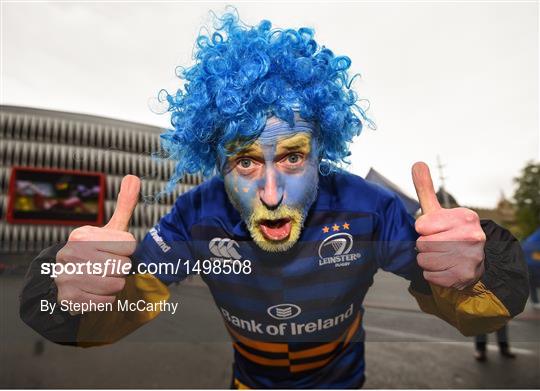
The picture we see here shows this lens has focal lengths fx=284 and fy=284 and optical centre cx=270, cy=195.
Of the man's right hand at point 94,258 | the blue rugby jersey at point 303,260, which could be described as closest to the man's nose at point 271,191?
the blue rugby jersey at point 303,260

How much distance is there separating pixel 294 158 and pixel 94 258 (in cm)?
63

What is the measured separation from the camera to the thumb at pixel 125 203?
83cm

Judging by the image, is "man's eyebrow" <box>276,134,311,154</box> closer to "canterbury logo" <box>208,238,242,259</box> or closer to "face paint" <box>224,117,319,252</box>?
"face paint" <box>224,117,319,252</box>

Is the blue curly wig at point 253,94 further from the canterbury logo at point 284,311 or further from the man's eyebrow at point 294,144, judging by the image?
the canterbury logo at point 284,311

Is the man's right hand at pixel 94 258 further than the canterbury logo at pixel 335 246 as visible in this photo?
No

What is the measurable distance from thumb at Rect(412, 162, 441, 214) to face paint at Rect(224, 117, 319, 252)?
1.00 feet

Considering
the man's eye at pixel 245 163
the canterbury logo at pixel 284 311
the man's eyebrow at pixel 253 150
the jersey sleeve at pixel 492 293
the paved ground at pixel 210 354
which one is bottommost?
the paved ground at pixel 210 354

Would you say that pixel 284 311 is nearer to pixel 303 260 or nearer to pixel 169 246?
pixel 303 260

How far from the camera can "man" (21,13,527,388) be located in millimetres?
774

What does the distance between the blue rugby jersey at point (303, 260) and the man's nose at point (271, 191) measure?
0.24 metres

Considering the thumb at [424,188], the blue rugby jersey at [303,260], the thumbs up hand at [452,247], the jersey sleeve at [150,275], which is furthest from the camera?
the blue rugby jersey at [303,260]

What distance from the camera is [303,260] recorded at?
1.04 meters

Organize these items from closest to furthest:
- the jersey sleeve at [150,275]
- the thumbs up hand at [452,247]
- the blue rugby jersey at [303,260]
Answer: the thumbs up hand at [452,247]
the jersey sleeve at [150,275]
the blue rugby jersey at [303,260]

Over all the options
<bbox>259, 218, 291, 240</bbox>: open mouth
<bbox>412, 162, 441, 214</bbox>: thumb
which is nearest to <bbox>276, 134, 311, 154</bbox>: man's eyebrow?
<bbox>259, 218, 291, 240</bbox>: open mouth
